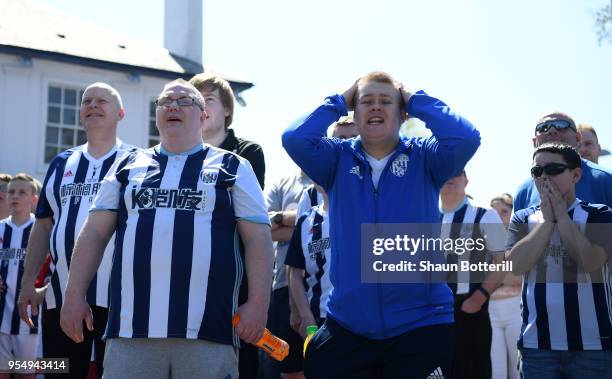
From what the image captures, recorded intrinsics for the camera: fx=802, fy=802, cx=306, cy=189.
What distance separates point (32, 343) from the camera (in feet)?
30.4

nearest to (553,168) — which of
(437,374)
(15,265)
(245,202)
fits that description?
(437,374)

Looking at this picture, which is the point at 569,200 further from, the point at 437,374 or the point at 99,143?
the point at 99,143

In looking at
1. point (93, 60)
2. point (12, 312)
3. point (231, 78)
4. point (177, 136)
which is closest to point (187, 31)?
point (231, 78)

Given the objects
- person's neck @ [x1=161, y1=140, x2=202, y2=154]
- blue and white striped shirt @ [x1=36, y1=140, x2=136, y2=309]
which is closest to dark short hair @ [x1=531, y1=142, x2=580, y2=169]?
person's neck @ [x1=161, y1=140, x2=202, y2=154]

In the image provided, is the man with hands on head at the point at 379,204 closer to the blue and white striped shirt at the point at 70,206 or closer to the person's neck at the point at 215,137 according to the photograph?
the person's neck at the point at 215,137

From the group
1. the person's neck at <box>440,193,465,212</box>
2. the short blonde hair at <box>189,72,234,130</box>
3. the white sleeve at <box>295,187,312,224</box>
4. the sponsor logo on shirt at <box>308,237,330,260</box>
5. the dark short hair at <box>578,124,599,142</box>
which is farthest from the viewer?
the person's neck at <box>440,193,465,212</box>

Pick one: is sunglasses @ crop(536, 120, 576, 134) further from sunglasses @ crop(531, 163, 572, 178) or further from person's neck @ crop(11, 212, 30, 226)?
person's neck @ crop(11, 212, 30, 226)

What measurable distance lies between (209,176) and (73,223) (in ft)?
5.21

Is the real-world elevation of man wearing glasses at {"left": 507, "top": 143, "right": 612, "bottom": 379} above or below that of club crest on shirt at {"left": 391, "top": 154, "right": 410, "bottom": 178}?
below

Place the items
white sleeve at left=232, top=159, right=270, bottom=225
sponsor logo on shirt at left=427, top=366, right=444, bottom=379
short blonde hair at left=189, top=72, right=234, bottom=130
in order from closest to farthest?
sponsor logo on shirt at left=427, top=366, right=444, bottom=379
white sleeve at left=232, top=159, right=270, bottom=225
short blonde hair at left=189, top=72, right=234, bottom=130

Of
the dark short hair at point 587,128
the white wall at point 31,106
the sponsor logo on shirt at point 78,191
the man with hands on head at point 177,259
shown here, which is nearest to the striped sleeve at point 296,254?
the sponsor logo on shirt at point 78,191

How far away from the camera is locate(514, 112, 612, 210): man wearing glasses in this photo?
5465 millimetres

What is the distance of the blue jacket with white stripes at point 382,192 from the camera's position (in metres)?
4.07

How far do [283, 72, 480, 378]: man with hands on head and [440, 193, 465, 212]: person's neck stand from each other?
Answer: 3.07 metres
